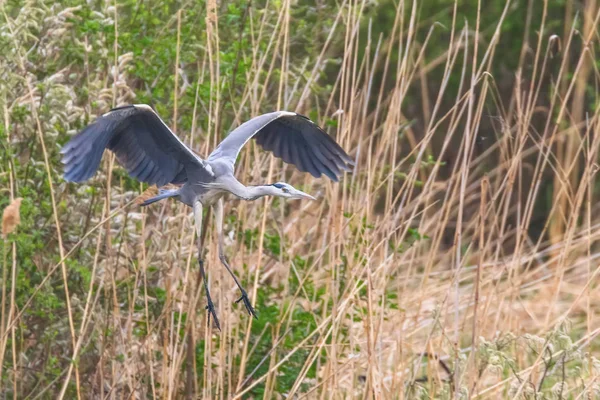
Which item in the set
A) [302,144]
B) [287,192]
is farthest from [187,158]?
[302,144]

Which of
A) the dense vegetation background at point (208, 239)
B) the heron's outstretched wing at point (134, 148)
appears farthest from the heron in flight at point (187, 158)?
the dense vegetation background at point (208, 239)

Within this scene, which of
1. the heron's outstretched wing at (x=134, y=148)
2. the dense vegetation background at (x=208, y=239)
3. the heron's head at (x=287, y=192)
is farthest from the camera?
the dense vegetation background at (x=208, y=239)

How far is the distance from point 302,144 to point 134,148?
1.73 feet

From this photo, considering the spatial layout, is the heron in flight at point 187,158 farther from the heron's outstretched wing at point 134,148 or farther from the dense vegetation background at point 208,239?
the dense vegetation background at point 208,239

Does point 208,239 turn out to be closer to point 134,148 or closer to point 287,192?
point 134,148

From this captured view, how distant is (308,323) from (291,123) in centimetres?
67

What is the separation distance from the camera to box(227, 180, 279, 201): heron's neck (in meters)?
2.83

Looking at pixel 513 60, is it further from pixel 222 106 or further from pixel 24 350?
pixel 24 350

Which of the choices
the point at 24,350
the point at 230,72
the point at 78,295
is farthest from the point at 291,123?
the point at 24,350

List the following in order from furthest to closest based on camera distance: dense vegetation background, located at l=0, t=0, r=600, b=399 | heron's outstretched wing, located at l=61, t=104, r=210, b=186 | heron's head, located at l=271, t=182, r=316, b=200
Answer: dense vegetation background, located at l=0, t=0, r=600, b=399 → heron's head, located at l=271, t=182, r=316, b=200 → heron's outstretched wing, located at l=61, t=104, r=210, b=186

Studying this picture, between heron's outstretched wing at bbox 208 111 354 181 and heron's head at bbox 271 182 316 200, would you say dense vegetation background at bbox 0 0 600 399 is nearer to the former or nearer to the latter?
heron's outstretched wing at bbox 208 111 354 181

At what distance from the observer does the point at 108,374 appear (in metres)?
3.57

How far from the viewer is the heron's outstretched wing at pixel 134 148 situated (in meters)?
2.67

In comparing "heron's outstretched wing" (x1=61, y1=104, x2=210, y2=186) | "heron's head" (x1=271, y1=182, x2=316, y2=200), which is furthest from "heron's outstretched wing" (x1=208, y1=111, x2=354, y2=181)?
"heron's head" (x1=271, y1=182, x2=316, y2=200)
